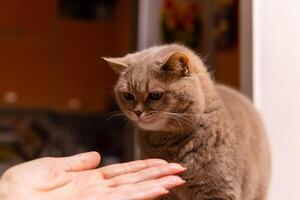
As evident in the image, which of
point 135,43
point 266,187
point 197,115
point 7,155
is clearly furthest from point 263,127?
point 7,155

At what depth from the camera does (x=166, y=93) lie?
1.24 metres

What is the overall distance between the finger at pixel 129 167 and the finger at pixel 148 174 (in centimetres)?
1

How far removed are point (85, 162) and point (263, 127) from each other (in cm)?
59

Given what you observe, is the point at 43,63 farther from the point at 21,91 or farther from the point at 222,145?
the point at 222,145

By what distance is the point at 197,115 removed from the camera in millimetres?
1262

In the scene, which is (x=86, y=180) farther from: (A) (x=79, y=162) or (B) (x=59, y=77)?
(B) (x=59, y=77)

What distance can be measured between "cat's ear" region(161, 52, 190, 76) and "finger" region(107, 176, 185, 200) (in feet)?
0.97

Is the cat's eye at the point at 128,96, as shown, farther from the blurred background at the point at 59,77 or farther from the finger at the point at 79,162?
the blurred background at the point at 59,77

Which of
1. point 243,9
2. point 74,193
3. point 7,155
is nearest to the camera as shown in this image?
point 74,193

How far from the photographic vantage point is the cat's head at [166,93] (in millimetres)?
1241

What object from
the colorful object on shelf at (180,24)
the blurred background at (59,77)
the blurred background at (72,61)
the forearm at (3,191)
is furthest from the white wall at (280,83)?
the blurred background at (59,77)

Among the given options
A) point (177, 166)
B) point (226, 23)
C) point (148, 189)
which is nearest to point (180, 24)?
point (226, 23)

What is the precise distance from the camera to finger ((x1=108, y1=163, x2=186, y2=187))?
3.85 feet

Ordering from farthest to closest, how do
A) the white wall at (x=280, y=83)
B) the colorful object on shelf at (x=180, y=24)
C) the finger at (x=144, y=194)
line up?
the colorful object on shelf at (x=180, y=24), the white wall at (x=280, y=83), the finger at (x=144, y=194)
